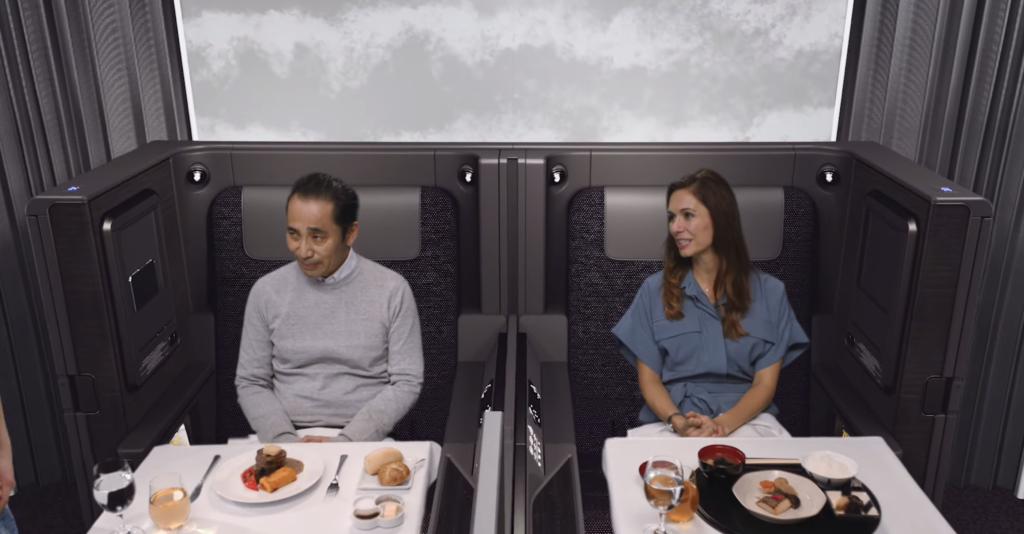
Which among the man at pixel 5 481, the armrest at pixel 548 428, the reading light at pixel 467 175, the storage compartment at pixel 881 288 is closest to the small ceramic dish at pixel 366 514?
the armrest at pixel 548 428

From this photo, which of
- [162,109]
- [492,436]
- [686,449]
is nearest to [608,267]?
[686,449]

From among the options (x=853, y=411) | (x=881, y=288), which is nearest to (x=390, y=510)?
(x=853, y=411)

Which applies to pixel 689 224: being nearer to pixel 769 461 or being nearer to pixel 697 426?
pixel 697 426

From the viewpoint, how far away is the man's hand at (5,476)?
5.11ft

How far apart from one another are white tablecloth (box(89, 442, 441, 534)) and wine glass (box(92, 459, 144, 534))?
Result: 31mm

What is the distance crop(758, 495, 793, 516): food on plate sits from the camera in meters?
1.42

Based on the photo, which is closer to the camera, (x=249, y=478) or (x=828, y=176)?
(x=249, y=478)

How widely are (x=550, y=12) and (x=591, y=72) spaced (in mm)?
231

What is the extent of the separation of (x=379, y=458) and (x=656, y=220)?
980mm

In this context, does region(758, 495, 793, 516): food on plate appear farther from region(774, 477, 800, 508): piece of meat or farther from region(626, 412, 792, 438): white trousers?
region(626, 412, 792, 438): white trousers

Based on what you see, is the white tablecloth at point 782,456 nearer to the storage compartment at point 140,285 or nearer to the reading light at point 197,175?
the storage compartment at point 140,285

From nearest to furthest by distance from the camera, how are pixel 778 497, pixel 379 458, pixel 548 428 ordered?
pixel 778 497 < pixel 379 458 < pixel 548 428

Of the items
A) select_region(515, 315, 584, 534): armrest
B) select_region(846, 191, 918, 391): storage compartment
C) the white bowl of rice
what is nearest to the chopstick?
Answer: the white bowl of rice

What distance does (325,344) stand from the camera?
1951 mm
